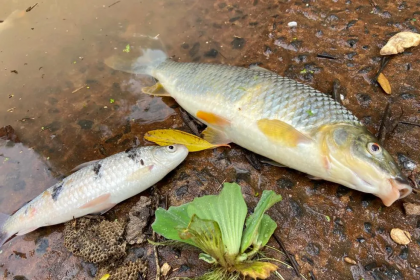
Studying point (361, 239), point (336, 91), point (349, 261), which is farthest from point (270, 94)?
point (349, 261)

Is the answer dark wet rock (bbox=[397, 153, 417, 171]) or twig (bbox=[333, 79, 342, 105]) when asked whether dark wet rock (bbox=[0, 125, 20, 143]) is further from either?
dark wet rock (bbox=[397, 153, 417, 171])

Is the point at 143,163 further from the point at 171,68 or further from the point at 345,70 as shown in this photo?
the point at 345,70

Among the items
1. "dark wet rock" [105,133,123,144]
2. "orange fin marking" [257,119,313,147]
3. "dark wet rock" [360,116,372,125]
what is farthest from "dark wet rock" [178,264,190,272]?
"dark wet rock" [360,116,372,125]

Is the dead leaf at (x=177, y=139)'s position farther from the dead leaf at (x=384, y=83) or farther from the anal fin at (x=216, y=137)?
the dead leaf at (x=384, y=83)

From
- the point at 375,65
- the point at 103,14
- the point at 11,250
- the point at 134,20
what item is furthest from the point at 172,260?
the point at 103,14

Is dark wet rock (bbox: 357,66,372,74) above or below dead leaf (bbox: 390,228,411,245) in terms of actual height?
above

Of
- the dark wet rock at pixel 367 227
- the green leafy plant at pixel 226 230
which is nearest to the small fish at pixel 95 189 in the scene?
the green leafy plant at pixel 226 230

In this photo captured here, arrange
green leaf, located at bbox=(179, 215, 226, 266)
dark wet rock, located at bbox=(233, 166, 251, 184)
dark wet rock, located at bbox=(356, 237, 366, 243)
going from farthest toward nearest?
dark wet rock, located at bbox=(233, 166, 251, 184)
dark wet rock, located at bbox=(356, 237, 366, 243)
green leaf, located at bbox=(179, 215, 226, 266)
